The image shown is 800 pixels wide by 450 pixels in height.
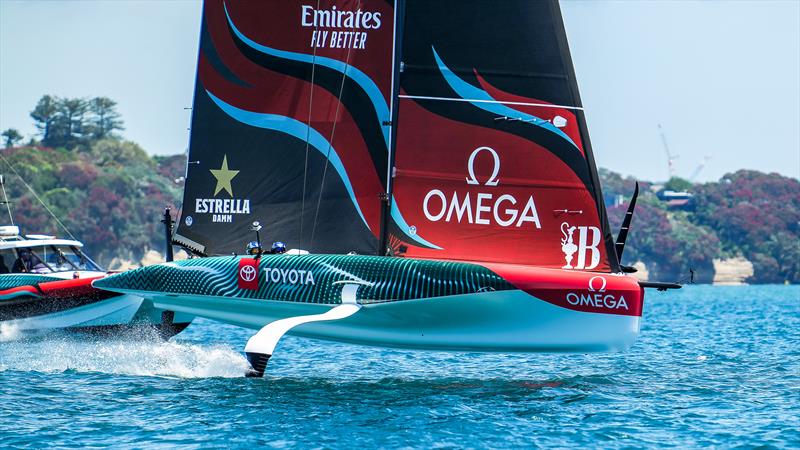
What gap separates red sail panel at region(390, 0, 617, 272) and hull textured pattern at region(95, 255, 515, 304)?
3.82ft

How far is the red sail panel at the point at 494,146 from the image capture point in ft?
57.6

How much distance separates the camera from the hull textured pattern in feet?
54.0

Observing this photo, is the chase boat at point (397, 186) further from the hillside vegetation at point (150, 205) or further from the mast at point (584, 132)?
the hillside vegetation at point (150, 205)

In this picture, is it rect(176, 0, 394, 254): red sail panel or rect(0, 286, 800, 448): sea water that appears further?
rect(176, 0, 394, 254): red sail panel

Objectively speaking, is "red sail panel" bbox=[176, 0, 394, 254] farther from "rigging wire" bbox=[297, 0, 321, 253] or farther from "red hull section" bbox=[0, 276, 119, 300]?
"red hull section" bbox=[0, 276, 119, 300]

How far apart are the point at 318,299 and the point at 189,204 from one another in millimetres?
3765

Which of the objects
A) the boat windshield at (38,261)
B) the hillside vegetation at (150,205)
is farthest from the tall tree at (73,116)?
the boat windshield at (38,261)

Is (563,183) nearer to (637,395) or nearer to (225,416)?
(637,395)

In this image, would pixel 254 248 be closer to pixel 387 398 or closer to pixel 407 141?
pixel 407 141

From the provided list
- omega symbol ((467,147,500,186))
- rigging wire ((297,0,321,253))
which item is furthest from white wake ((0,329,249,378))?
omega symbol ((467,147,500,186))

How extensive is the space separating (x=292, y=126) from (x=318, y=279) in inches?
131

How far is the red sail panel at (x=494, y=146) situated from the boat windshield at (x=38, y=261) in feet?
26.9

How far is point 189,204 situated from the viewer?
19609mm

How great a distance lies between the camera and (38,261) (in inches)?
908
